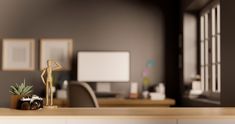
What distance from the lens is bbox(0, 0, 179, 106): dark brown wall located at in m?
5.86

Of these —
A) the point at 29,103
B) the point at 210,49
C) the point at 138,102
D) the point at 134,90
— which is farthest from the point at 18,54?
the point at 29,103

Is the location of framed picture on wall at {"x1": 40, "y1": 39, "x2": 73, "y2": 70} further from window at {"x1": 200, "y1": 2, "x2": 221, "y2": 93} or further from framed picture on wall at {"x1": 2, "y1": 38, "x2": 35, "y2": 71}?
window at {"x1": 200, "y1": 2, "x2": 221, "y2": 93}

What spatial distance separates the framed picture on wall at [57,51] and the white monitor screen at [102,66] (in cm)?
19

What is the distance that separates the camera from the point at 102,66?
5852 mm

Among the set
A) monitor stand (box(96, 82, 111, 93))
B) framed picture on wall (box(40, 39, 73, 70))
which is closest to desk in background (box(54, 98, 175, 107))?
monitor stand (box(96, 82, 111, 93))

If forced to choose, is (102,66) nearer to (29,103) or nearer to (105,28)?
(105,28)

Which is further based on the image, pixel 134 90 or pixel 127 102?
pixel 134 90

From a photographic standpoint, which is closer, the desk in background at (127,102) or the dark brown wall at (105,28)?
the desk in background at (127,102)

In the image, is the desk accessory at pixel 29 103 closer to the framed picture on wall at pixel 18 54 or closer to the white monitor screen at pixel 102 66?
the white monitor screen at pixel 102 66

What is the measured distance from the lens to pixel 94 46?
5.92m

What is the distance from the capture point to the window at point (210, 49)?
15.4 feet

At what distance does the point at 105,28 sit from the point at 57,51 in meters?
0.72

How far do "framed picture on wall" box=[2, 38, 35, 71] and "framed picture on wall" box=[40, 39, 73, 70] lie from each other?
14cm

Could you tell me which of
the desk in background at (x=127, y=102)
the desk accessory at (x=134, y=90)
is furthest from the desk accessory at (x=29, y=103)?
the desk accessory at (x=134, y=90)
